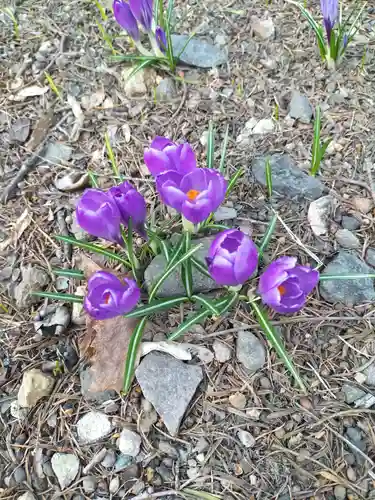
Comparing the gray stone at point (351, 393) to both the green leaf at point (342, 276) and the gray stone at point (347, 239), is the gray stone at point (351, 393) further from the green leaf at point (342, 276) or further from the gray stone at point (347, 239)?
the gray stone at point (347, 239)

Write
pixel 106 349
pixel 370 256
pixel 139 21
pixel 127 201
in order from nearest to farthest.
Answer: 1. pixel 127 201
2. pixel 106 349
3. pixel 370 256
4. pixel 139 21

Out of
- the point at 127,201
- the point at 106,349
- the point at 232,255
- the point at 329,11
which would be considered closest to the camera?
the point at 232,255

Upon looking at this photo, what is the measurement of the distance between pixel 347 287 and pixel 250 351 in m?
0.38

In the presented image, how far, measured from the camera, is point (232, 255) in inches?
53.6

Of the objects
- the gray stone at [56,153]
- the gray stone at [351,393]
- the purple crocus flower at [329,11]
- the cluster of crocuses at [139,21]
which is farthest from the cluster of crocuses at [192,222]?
the purple crocus flower at [329,11]

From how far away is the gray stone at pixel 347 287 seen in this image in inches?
64.2

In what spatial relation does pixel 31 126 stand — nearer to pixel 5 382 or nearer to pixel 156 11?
pixel 156 11

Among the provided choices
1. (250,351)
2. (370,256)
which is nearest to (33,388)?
(250,351)

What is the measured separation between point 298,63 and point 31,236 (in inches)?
52.3

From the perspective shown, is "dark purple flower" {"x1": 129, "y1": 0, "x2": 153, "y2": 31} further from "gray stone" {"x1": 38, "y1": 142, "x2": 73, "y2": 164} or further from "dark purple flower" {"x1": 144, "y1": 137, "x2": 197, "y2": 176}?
"dark purple flower" {"x1": 144, "y1": 137, "x2": 197, "y2": 176}

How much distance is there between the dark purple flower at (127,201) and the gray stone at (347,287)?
2.01 ft

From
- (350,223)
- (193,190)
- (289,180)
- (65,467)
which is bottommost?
(65,467)

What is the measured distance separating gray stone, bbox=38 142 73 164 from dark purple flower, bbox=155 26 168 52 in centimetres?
57

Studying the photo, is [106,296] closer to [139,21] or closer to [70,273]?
[70,273]
